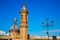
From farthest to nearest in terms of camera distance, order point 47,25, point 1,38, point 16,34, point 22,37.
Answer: point 1,38 < point 16,34 < point 22,37 < point 47,25

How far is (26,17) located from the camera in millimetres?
45656

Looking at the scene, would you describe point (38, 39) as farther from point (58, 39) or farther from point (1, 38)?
point (1, 38)

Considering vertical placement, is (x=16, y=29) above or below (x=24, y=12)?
below

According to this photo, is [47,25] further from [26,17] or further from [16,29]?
[16,29]

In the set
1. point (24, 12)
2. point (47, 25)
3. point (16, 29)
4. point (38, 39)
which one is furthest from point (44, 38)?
point (47, 25)

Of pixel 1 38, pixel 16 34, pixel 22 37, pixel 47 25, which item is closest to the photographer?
pixel 47 25

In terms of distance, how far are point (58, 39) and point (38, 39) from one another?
6.07 m

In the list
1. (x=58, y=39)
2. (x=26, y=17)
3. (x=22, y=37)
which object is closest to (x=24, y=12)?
(x=26, y=17)

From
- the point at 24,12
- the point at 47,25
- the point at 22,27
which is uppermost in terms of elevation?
the point at 24,12

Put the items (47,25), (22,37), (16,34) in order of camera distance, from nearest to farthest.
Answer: (47,25) → (22,37) → (16,34)

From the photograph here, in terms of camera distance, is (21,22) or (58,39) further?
(58,39)

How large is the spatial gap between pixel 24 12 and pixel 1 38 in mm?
12762

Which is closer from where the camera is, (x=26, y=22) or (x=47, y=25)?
(x=47, y=25)

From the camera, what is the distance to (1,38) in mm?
53188
